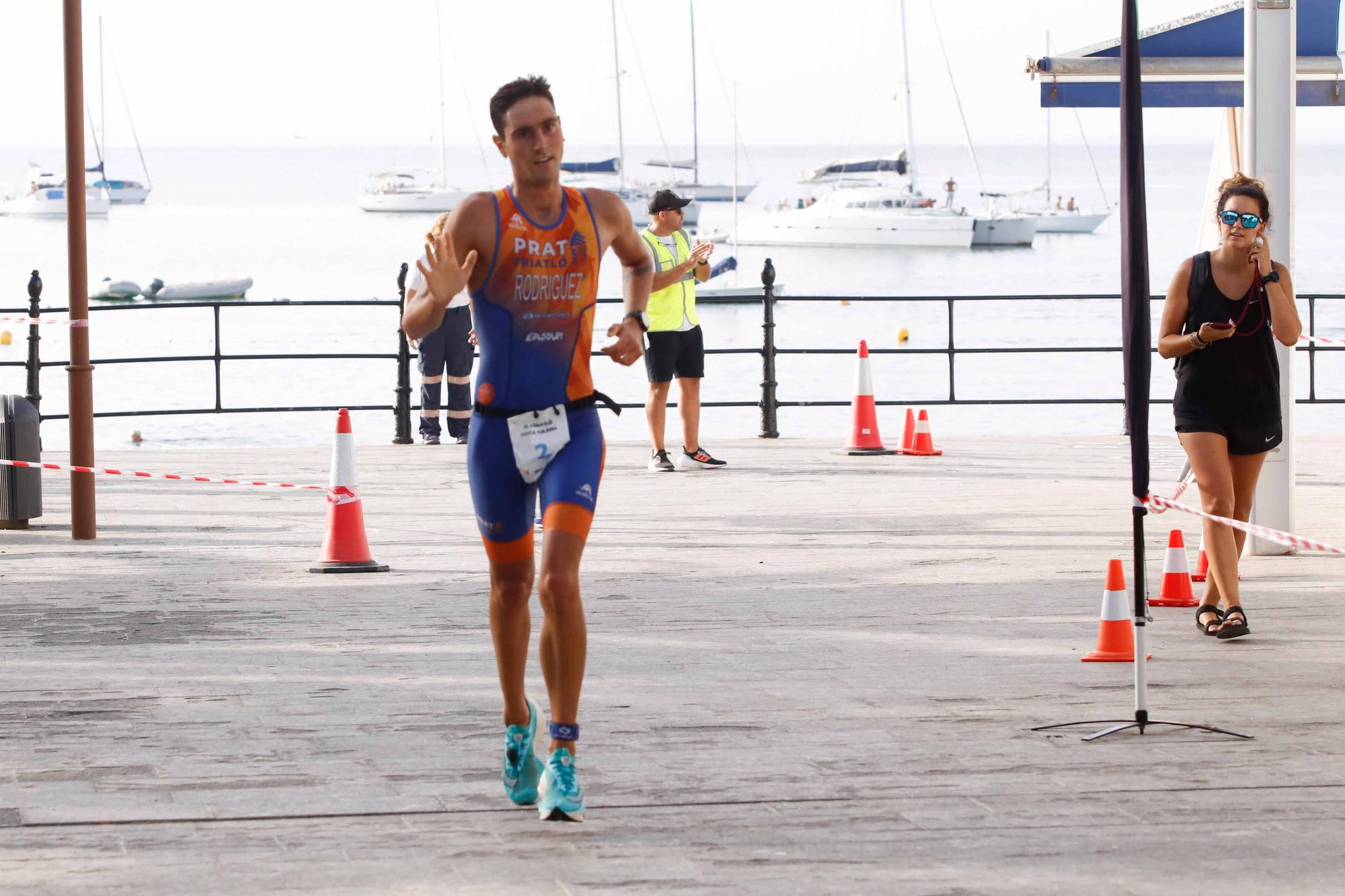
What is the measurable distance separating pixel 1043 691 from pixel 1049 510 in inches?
183

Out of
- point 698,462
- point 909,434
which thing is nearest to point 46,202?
point 909,434

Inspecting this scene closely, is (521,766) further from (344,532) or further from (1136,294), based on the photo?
(344,532)

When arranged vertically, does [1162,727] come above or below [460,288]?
below

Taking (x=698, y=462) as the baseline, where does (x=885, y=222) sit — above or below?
above

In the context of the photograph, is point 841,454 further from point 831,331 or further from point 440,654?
point 831,331

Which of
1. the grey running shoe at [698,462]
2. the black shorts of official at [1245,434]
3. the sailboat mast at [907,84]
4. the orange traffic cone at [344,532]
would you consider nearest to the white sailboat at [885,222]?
A: the sailboat mast at [907,84]

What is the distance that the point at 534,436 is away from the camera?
16.3ft

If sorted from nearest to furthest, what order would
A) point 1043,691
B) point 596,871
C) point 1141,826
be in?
point 596,871
point 1141,826
point 1043,691

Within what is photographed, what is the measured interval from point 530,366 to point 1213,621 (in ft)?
11.4

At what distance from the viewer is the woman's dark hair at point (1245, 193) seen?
7.01 meters

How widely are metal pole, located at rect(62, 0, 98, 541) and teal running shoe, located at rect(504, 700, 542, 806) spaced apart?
4.85 metres

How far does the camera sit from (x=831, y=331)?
2040 inches

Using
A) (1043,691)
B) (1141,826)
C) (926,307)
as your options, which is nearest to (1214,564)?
(1043,691)

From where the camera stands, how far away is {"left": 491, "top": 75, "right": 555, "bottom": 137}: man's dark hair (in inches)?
198
